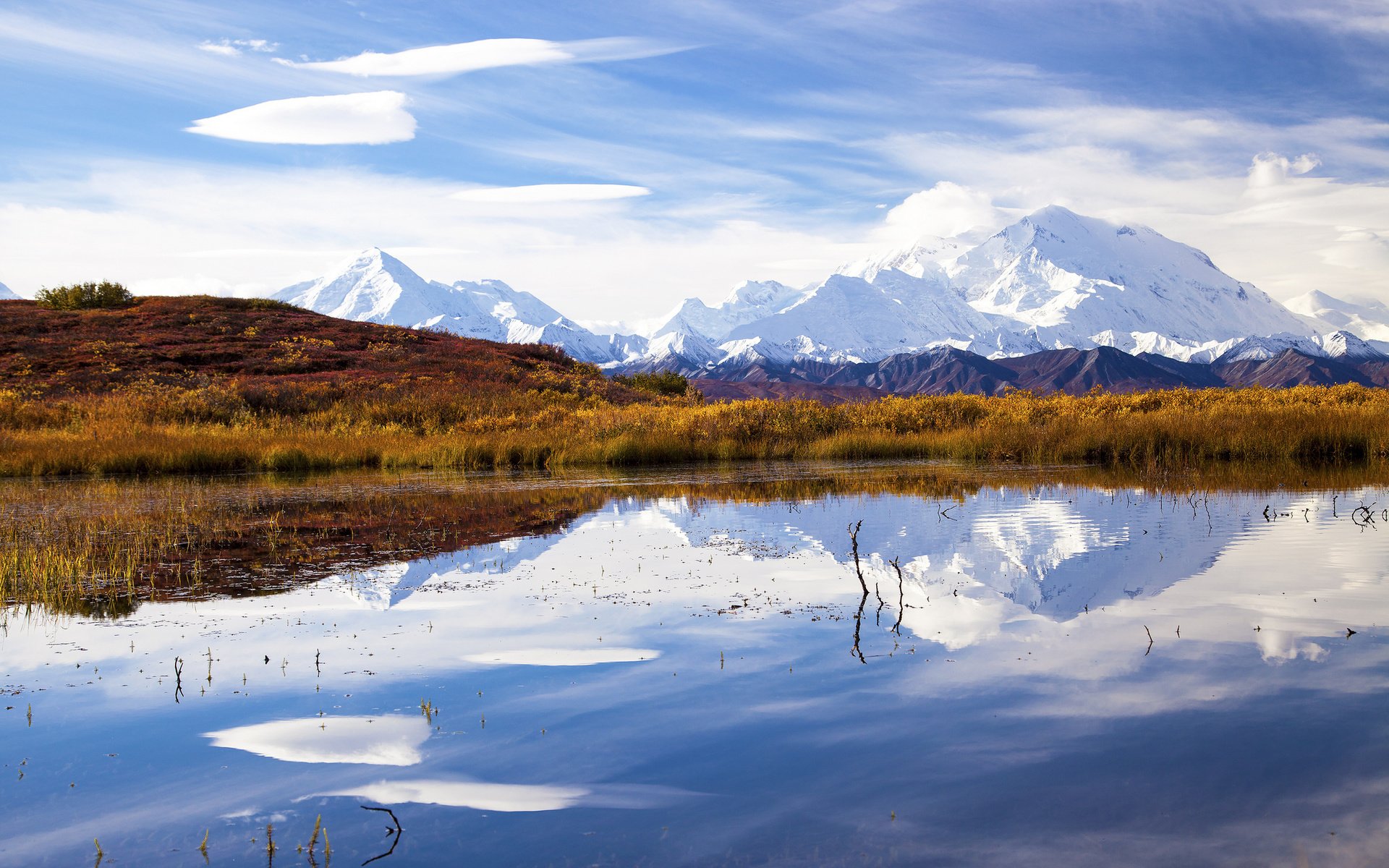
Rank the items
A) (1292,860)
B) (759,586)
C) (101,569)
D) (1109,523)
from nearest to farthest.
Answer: (1292,860) → (759,586) → (101,569) → (1109,523)

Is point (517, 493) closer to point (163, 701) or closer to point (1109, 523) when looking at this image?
point (1109, 523)

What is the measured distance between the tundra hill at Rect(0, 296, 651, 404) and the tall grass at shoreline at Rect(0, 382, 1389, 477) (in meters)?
2.38

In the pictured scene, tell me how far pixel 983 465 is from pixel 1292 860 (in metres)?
22.1

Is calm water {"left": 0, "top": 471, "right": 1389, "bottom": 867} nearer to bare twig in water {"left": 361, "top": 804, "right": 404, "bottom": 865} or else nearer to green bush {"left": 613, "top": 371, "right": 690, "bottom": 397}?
bare twig in water {"left": 361, "top": 804, "right": 404, "bottom": 865}

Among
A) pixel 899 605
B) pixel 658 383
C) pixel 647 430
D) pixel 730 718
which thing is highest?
pixel 658 383

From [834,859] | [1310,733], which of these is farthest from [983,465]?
[834,859]

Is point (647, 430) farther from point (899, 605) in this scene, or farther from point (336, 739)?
point (336, 739)

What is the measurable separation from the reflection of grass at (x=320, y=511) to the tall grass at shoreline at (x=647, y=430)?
242 centimetres

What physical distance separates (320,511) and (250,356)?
30929 millimetres

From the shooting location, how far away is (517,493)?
20422 mm

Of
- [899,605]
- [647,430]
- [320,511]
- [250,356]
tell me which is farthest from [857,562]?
[250,356]

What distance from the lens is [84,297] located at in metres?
55.0

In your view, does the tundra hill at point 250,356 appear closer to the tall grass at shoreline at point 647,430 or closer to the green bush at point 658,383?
the green bush at point 658,383

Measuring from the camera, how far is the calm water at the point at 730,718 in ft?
15.6
